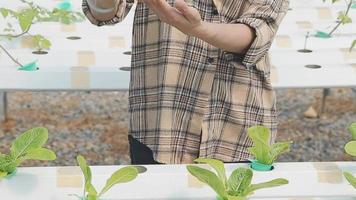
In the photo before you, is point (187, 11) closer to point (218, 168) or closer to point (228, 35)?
point (228, 35)

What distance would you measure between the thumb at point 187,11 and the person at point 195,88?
0.53 ft

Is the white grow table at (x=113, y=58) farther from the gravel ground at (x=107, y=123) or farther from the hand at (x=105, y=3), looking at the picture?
the hand at (x=105, y=3)

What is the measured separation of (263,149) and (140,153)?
48 centimetres

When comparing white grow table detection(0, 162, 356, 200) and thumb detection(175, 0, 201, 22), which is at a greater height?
thumb detection(175, 0, 201, 22)

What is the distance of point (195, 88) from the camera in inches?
52.6

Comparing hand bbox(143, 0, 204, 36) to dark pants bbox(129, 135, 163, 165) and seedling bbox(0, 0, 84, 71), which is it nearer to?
dark pants bbox(129, 135, 163, 165)

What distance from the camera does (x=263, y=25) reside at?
1.25 m

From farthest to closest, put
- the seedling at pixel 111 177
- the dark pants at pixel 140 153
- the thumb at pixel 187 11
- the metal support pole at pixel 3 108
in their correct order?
the metal support pole at pixel 3 108 < the dark pants at pixel 140 153 < the thumb at pixel 187 11 < the seedling at pixel 111 177

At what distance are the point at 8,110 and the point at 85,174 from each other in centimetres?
229

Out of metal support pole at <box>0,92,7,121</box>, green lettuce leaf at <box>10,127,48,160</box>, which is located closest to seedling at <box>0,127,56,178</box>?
green lettuce leaf at <box>10,127,48,160</box>

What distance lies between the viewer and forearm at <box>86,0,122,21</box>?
1.23 m

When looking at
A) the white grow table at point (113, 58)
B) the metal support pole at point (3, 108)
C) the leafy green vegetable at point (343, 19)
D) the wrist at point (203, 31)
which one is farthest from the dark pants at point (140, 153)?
the metal support pole at point (3, 108)

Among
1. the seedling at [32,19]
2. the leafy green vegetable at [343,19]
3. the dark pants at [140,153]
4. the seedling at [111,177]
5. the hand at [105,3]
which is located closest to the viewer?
the seedling at [111,177]

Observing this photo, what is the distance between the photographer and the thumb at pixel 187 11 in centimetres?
109
